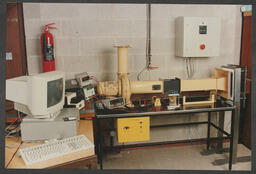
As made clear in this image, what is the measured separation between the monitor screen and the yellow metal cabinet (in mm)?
684

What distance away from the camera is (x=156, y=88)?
2.53m

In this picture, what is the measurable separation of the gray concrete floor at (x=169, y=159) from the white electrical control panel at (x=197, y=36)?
1.20 meters

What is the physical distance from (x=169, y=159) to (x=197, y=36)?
58.1 inches

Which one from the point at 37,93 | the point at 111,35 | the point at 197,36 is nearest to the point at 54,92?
the point at 37,93

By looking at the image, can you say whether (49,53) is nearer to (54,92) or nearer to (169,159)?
(54,92)

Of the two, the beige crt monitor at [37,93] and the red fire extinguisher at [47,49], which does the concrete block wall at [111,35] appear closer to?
the red fire extinguisher at [47,49]

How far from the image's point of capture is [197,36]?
110 inches

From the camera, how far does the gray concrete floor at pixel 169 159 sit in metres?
2.64

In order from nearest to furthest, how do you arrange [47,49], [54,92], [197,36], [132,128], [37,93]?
[37,93] → [54,92] → [132,128] → [47,49] → [197,36]

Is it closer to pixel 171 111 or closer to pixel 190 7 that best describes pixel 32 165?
pixel 171 111

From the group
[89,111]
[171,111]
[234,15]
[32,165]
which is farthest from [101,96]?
[234,15]

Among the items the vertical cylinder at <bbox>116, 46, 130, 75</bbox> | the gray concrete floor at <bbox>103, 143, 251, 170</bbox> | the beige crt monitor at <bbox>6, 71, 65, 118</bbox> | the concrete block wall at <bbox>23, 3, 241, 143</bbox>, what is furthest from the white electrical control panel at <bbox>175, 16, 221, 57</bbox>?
the beige crt monitor at <bbox>6, 71, 65, 118</bbox>

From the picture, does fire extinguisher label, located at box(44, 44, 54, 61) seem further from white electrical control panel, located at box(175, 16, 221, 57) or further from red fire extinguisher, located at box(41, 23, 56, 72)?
white electrical control panel, located at box(175, 16, 221, 57)

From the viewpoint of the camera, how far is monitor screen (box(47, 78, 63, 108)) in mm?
1726
